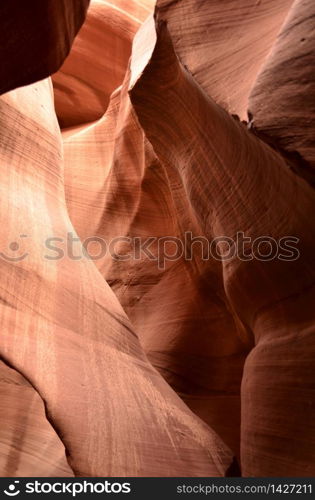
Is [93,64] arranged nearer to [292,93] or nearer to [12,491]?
[292,93]

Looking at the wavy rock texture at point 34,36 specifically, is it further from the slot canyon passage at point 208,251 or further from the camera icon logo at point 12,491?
the camera icon logo at point 12,491

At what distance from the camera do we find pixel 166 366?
4242 mm

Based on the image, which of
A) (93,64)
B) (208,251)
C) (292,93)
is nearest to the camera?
(292,93)

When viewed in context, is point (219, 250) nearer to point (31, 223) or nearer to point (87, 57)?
point (31, 223)

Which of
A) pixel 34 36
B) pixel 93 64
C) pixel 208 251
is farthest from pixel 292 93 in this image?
pixel 93 64

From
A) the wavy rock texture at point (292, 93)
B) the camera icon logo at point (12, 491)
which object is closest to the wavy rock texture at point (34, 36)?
the wavy rock texture at point (292, 93)

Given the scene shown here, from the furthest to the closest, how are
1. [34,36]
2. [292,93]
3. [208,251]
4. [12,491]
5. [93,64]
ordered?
[93,64]
[208,251]
[292,93]
[12,491]
[34,36]

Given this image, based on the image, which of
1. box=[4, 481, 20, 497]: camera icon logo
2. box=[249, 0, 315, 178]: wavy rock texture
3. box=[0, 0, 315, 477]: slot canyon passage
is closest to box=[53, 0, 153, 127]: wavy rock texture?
box=[0, 0, 315, 477]: slot canyon passage

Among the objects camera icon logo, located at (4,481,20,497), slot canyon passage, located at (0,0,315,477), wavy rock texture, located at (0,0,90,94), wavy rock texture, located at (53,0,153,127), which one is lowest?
camera icon logo, located at (4,481,20,497)

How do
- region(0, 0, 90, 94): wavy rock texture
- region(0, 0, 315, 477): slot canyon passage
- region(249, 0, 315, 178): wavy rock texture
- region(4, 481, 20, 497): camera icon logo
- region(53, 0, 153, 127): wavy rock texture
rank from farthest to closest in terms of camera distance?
region(53, 0, 153, 127): wavy rock texture → region(249, 0, 315, 178): wavy rock texture → region(0, 0, 315, 477): slot canyon passage → region(4, 481, 20, 497): camera icon logo → region(0, 0, 90, 94): wavy rock texture

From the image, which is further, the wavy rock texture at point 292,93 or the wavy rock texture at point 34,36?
the wavy rock texture at point 292,93

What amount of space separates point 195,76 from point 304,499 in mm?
1925

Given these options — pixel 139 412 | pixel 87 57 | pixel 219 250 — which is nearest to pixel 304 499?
pixel 139 412

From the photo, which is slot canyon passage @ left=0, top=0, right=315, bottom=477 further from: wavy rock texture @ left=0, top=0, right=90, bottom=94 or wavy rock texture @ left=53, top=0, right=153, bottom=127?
wavy rock texture @ left=53, top=0, right=153, bottom=127
